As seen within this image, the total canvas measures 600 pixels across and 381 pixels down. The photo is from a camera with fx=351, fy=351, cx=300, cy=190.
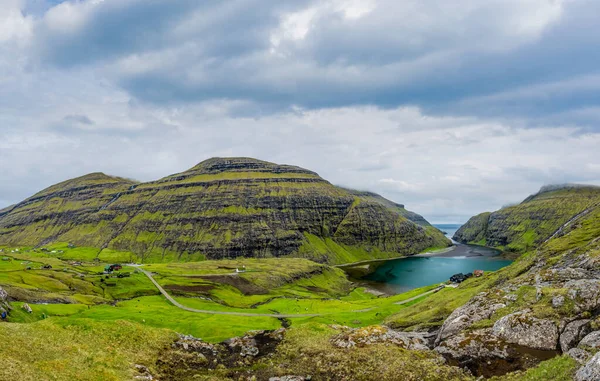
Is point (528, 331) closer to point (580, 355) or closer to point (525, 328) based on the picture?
point (525, 328)

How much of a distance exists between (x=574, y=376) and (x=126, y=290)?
556ft

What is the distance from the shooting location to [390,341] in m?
45.8

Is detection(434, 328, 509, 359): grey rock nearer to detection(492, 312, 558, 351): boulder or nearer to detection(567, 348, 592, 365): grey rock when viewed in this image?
detection(492, 312, 558, 351): boulder

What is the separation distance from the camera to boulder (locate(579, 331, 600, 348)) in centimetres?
2966

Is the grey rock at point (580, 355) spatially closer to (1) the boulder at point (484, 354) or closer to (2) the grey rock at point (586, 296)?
(1) the boulder at point (484, 354)

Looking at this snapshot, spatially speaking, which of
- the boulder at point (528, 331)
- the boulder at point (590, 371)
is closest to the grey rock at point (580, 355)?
the boulder at point (590, 371)

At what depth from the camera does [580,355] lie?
2912 centimetres

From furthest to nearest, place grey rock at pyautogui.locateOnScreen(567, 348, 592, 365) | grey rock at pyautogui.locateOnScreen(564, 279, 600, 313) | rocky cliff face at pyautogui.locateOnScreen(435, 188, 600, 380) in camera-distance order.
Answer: grey rock at pyautogui.locateOnScreen(564, 279, 600, 313), rocky cliff face at pyautogui.locateOnScreen(435, 188, 600, 380), grey rock at pyautogui.locateOnScreen(567, 348, 592, 365)

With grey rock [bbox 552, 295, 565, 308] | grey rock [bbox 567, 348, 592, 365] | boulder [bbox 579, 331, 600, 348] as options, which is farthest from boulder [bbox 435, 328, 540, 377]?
grey rock [bbox 552, 295, 565, 308]

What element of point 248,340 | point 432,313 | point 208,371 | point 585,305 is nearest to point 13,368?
point 208,371

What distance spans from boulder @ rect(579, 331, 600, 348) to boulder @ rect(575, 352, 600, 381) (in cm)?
605

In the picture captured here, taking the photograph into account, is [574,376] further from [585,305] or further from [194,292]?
[194,292]

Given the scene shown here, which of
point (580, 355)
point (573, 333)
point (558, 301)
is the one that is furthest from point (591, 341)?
point (558, 301)

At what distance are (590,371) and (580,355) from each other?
608 centimetres
